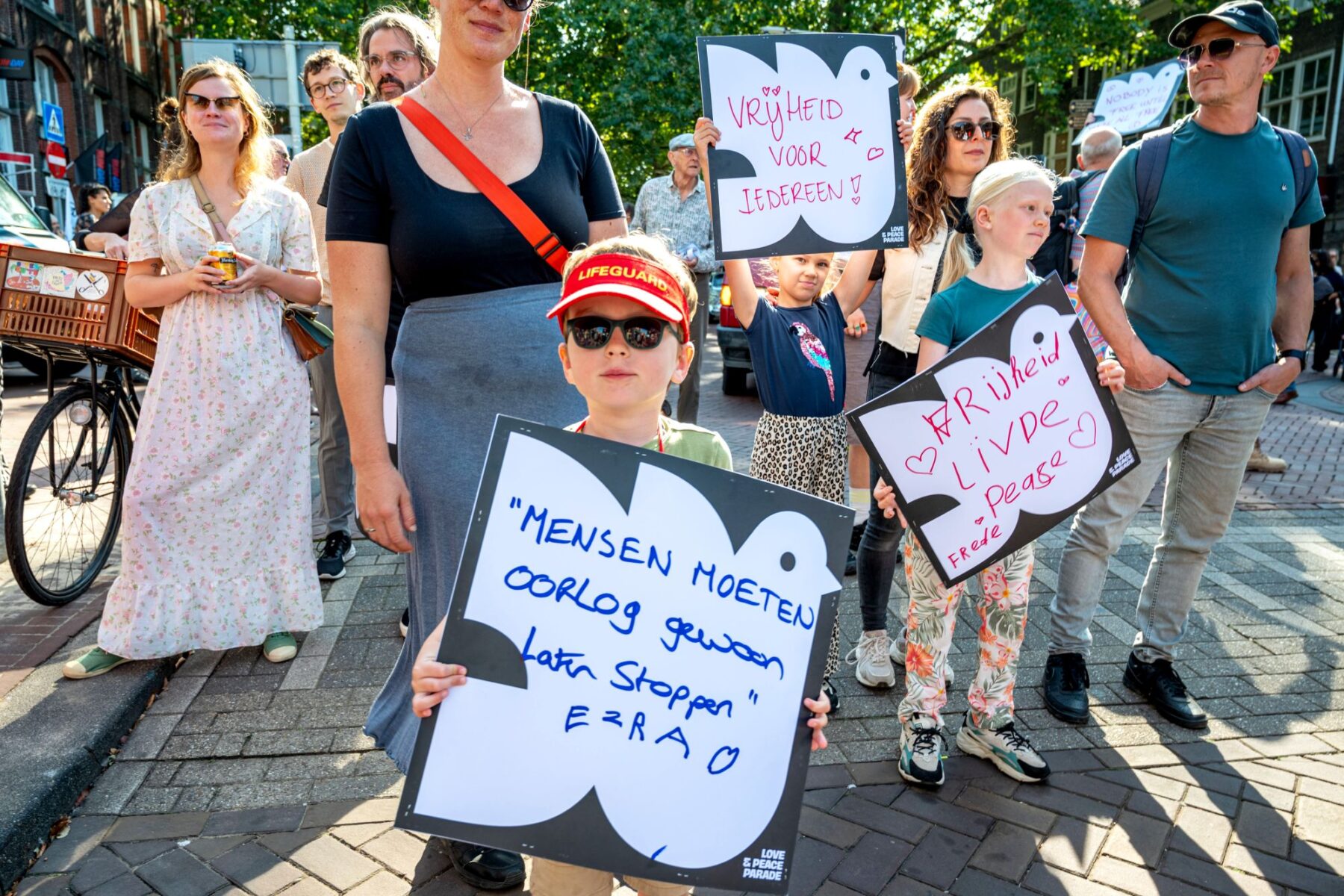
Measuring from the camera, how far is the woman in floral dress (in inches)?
133

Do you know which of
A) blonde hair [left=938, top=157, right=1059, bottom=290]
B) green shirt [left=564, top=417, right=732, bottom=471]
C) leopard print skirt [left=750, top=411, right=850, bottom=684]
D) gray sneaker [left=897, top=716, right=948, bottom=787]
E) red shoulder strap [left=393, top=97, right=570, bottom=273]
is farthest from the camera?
leopard print skirt [left=750, top=411, right=850, bottom=684]

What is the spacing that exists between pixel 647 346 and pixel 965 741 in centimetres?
195

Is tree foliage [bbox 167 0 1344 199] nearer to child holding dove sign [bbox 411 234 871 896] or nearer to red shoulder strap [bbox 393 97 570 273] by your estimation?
red shoulder strap [bbox 393 97 570 273]

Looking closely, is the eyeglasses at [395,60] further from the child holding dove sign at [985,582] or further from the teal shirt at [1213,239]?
the teal shirt at [1213,239]

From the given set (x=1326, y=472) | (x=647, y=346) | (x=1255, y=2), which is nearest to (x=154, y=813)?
(x=647, y=346)

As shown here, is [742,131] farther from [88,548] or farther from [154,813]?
[88,548]

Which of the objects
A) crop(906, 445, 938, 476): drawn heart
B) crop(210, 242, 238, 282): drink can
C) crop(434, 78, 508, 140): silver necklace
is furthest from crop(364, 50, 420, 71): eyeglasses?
crop(906, 445, 938, 476): drawn heart

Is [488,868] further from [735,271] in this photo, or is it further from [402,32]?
[402,32]

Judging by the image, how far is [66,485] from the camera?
396 cm

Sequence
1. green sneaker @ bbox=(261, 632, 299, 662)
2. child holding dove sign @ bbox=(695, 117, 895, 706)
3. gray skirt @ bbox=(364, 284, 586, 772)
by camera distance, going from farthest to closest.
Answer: green sneaker @ bbox=(261, 632, 299, 662)
child holding dove sign @ bbox=(695, 117, 895, 706)
gray skirt @ bbox=(364, 284, 586, 772)

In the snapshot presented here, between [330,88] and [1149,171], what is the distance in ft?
11.4

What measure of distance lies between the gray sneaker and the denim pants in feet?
2.87

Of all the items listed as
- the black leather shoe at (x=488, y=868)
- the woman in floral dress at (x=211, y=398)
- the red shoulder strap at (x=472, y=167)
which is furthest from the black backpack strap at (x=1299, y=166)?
the woman in floral dress at (x=211, y=398)

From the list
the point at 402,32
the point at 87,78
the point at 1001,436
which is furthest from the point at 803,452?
the point at 87,78
